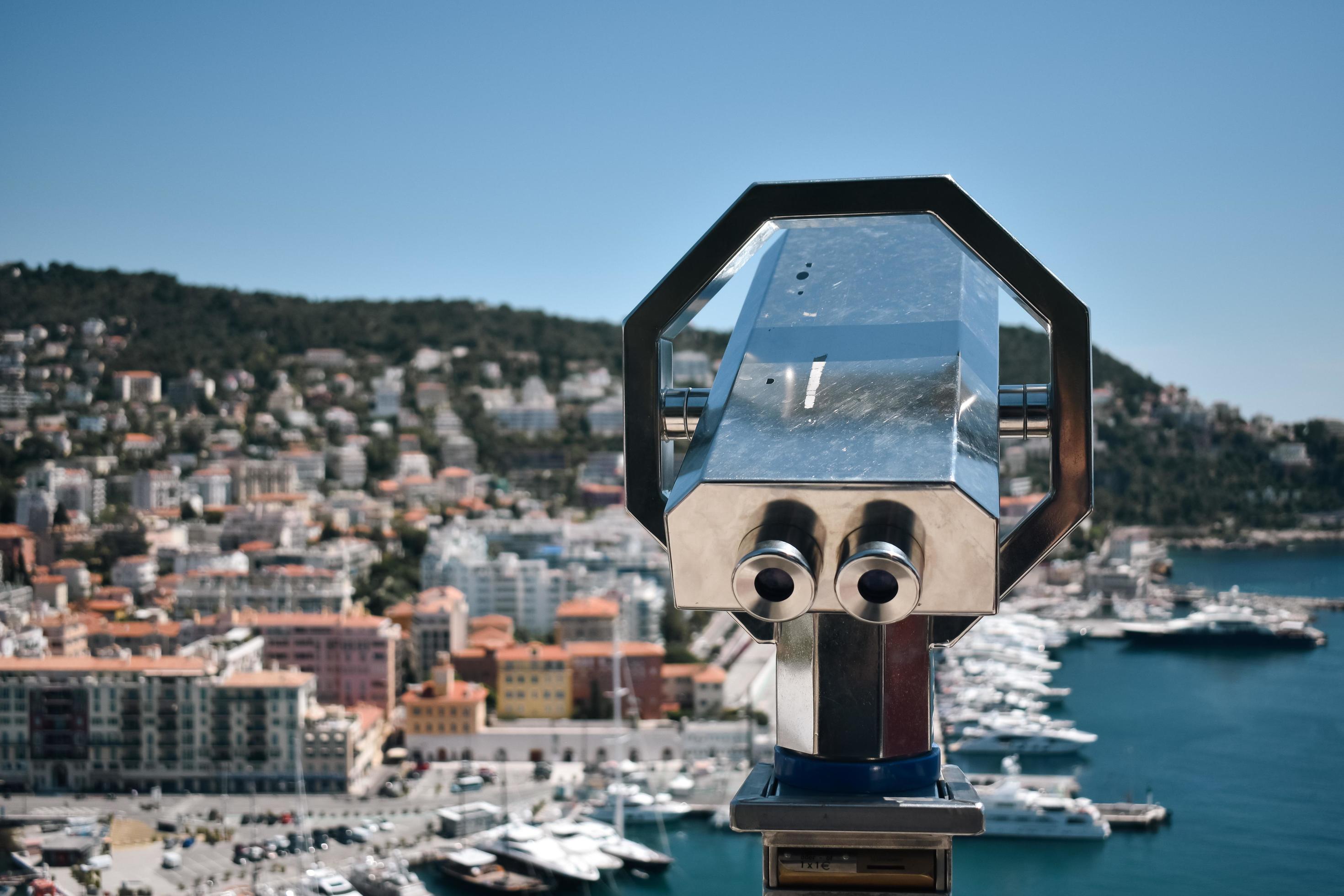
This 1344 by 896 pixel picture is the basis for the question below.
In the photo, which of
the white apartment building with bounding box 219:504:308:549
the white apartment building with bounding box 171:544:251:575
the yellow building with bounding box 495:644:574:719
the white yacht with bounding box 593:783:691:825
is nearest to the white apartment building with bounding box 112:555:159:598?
the white apartment building with bounding box 171:544:251:575

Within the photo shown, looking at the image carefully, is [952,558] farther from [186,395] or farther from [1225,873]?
[186,395]

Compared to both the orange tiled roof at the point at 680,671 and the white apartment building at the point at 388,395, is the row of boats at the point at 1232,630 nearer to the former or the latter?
the orange tiled roof at the point at 680,671

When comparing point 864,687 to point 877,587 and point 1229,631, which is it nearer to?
point 877,587

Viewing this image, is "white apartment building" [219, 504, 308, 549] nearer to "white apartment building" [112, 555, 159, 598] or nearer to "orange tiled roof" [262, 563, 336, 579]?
"white apartment building" [112, 555, 159, 598]

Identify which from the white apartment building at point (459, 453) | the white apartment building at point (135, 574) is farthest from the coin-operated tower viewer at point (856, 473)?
the white apartment building at point (459, 453)

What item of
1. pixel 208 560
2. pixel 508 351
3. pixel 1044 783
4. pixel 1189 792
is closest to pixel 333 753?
pixel 1044 783
